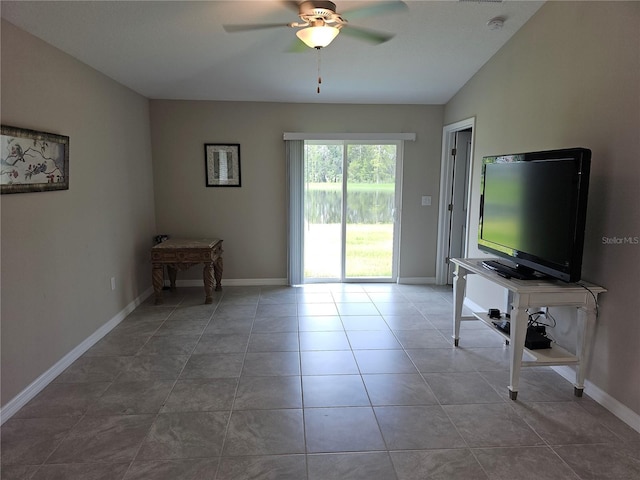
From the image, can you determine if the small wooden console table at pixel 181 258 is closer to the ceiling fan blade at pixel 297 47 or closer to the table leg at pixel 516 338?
the ceiling fan blade at pixel 297 47

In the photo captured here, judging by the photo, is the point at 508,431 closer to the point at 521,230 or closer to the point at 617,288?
the point at 617,288

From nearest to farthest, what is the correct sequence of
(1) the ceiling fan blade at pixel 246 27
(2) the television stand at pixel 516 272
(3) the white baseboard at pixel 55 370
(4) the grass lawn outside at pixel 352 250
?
(3) the white baseboard at pixel 55 370 → (2) the television stand at pixel 516 272 → (1) the ceiling fan blade at pixel 246 27 → (4) the grass lawn outside at pixel 352 250

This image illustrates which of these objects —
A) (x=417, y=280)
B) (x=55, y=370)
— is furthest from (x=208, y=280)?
(x=417, y=280)

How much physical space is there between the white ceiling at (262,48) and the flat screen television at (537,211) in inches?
45.7

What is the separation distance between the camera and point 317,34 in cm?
246

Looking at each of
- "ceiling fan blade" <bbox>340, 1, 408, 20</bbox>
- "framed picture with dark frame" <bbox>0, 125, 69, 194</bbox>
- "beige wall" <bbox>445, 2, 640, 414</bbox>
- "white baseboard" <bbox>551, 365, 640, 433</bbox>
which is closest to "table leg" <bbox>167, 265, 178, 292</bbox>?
"framed picture with dark frame" <bbox>0, 125, 69, 194</bbox>

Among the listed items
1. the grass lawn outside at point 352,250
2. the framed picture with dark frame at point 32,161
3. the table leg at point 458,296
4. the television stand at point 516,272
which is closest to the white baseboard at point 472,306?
the table leg at point 458,296

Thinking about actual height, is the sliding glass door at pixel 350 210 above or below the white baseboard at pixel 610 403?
above

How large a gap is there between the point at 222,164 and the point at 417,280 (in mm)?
2968

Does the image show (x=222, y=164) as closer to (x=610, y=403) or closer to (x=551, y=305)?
(x=551, y=305)

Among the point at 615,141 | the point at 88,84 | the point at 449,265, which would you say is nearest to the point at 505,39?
the point at 615,141

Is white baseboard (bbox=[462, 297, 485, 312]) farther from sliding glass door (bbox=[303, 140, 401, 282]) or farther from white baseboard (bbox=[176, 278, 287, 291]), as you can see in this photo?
white baseboard (bbox=[176, 278, 287, 291])

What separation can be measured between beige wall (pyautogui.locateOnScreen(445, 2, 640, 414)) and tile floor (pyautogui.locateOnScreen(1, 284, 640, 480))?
0.41m

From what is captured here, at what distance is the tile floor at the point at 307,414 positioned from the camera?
6.65 ft
